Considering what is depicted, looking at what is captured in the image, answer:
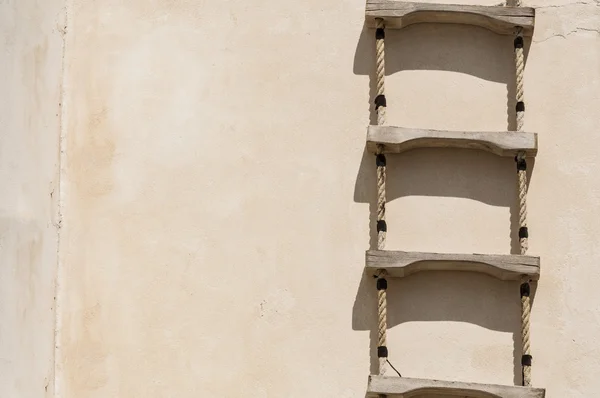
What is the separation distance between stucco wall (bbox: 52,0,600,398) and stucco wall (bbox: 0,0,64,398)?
0.09 m

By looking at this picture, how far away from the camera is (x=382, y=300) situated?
513 centimetres

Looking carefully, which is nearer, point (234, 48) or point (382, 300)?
point (382, 300)

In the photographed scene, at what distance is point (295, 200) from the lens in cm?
531

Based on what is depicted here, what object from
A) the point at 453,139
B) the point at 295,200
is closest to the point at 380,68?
the point at 453,139

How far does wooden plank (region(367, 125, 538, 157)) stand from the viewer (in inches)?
206

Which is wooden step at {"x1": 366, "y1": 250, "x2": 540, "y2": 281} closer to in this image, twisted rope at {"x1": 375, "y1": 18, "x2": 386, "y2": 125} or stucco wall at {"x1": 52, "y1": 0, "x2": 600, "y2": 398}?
stucco wall at {"x1": 52, "y1": 0, "x2": 600, "y2": 398}

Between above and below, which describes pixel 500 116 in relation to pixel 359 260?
above

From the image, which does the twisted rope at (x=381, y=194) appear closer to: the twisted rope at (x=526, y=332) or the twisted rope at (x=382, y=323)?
the twisted rope at (x=382, y=323)

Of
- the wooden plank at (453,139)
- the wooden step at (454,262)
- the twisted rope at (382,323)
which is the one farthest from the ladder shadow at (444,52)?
the twisted rope at (382,323)

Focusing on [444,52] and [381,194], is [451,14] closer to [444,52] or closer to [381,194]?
[444,52]

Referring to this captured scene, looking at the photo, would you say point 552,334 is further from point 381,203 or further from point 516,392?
point 381,203

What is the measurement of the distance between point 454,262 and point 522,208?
340 millimetres

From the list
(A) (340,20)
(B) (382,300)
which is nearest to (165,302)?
(B) (382,300)

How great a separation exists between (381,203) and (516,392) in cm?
82
